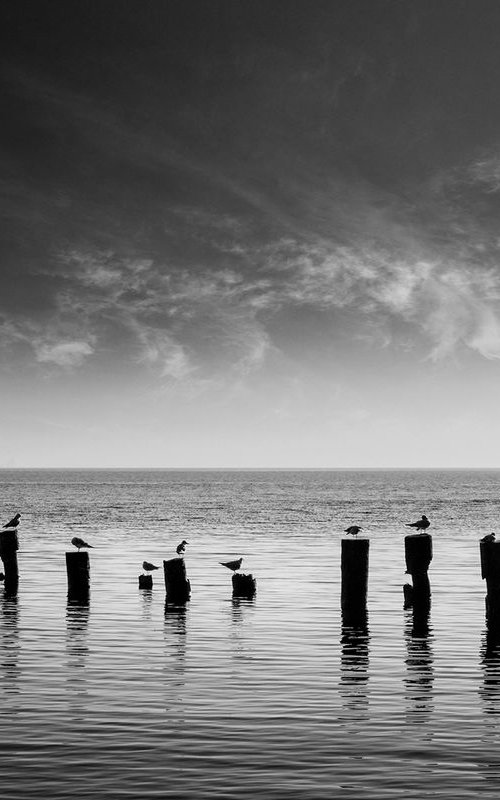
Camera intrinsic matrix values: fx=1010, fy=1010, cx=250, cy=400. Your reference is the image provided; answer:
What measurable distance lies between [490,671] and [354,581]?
651 cm

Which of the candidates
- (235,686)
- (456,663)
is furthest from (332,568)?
(235,686)

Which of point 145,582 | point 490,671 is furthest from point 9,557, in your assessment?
point 490,671

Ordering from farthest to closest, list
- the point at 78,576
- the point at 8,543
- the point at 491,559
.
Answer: the point at 8,543 → the point at 78,576 → the point at 491,559

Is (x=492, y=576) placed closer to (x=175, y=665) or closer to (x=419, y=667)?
(x=419, y=667)

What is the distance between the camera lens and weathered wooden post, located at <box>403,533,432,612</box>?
2917 cm

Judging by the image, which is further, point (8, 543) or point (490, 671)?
point (8, 543)

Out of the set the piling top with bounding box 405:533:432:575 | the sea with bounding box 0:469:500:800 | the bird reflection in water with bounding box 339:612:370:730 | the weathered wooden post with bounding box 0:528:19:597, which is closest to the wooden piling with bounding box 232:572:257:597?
the sea with bounding box 0:469:500:800

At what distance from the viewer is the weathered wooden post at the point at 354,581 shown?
2695 centimetres

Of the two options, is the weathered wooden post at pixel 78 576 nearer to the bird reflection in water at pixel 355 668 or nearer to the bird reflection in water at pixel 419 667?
the bird reflection in water at pixel 355 668

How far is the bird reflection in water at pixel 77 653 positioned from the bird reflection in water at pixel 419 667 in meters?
5.81

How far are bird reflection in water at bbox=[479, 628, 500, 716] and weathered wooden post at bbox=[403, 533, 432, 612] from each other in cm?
333

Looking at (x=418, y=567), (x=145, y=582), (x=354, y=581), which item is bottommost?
(x=145, y=582)

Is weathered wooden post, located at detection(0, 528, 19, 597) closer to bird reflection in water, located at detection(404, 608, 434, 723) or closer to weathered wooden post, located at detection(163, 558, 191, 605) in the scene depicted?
weathered wooden post, located at detection(163, 558, 191, 605)

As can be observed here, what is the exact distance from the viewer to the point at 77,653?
74.8ft
